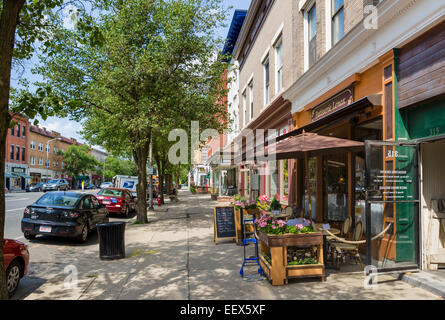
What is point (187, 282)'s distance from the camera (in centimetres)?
566

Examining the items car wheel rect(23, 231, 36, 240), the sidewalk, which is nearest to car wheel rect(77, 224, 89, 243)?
the sidewalk

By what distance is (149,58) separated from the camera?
1225 centimetres

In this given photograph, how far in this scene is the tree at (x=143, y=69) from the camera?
40.6ft

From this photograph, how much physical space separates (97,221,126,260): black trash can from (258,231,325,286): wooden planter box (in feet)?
12.7

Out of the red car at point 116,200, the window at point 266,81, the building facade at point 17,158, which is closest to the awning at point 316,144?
the window at point 266,81

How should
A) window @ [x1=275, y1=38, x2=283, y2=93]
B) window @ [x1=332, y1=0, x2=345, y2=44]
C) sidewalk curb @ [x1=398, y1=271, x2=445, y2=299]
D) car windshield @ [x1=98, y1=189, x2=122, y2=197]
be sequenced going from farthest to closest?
1. car windshield @ [x1=98, y1=189, x2=122, y2=197]
2. window @ [x1=275, y1=38, x2=283, y2=93]
3. window @ [x1=332, y1=0, x2=345, y2=44]
4. sidewalk curb @ [x1=398, y1=271, x2=445, y2=299]

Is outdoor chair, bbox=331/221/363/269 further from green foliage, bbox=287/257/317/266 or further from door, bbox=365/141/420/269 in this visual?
green foliage, bbox=287/257/317/266

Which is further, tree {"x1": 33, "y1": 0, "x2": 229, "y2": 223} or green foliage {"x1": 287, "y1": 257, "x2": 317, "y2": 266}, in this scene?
tree {"x1": 33, "y1": 0, "x2": 229, "y2": 223}

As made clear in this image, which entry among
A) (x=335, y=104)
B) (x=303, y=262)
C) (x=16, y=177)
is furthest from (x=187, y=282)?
(x=16, y=177)

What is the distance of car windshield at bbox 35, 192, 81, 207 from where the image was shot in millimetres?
10013

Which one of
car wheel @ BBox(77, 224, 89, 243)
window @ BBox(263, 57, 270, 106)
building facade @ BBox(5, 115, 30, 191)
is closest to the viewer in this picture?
car wheel @ BBox(77, 224, 89, 243)

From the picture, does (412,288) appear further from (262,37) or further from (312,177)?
(262,37)

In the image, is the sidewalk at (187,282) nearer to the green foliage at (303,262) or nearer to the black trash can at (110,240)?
the black trash can at (110,240)

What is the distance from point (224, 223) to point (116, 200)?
964 centimetres
